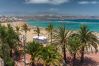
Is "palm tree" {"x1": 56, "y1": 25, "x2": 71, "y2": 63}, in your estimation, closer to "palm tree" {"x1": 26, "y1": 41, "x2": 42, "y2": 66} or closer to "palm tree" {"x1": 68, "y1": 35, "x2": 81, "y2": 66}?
"palm tree" {"x1": 68, "y1": 35, "x2": 81, "y2": 66}

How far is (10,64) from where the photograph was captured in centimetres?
4694

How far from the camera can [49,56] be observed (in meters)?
42.9

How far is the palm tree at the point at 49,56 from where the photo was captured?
139 ft

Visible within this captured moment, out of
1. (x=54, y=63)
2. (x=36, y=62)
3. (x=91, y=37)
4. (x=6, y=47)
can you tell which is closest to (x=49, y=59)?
(x=54, y=63)

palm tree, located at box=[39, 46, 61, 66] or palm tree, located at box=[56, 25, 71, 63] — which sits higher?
palm tree, located at box=[56, 25, 71, 63]

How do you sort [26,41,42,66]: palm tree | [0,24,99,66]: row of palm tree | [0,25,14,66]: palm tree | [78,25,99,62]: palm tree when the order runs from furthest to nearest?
[78,25,99,62]: palm tree
[0,25,14,66]: palm tree
[26,41,42,66]: palm tree
[0,24,99,66]: row of palm tree

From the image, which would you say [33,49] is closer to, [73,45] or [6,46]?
[6,46]

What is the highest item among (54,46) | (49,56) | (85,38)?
(85,38)

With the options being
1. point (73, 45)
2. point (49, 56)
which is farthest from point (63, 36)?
point (49, 56)

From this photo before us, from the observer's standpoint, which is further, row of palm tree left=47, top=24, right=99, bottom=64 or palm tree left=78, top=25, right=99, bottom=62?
palm tree left=78, top=25, right=99, bottom=62

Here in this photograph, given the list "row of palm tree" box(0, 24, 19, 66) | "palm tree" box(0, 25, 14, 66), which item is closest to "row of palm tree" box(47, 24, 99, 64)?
"row of palm tree" box(0, 24, 19, 66)

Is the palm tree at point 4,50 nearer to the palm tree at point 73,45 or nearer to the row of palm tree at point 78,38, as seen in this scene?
the row of palm tree at point 78,38

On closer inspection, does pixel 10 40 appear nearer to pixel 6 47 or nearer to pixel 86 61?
pixel 6 47

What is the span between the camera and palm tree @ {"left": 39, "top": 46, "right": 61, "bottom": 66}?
42281 mm
